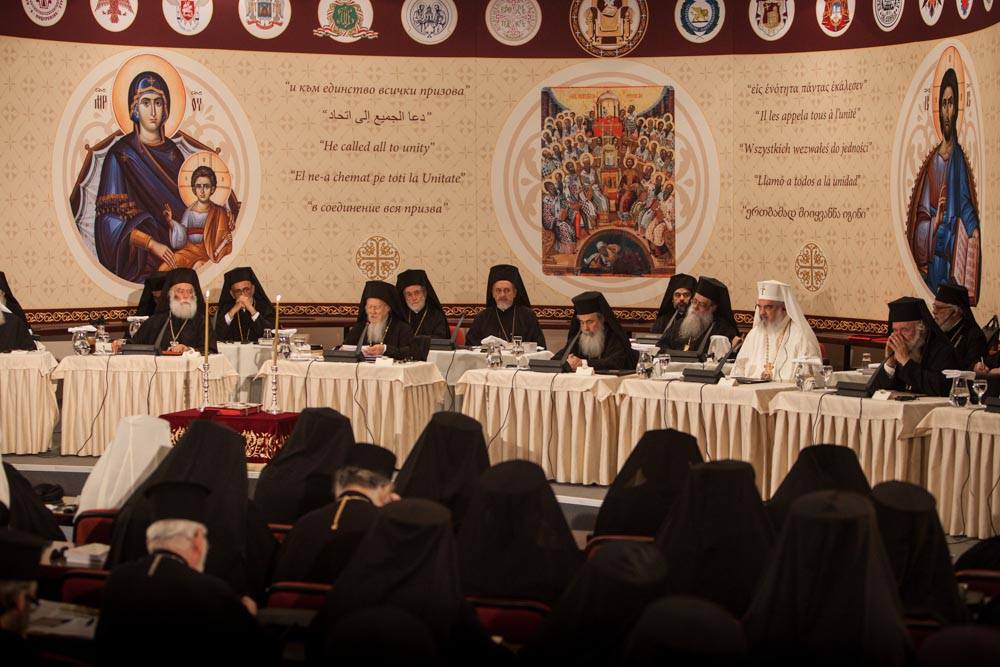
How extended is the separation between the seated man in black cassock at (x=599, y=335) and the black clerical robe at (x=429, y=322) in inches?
83.3

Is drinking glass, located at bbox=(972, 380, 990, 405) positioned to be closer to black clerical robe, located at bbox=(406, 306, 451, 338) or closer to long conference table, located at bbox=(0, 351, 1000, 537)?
long conference table, located at bbox=(0, 351, 1000, 537)

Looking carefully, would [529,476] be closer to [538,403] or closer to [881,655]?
[881,655]

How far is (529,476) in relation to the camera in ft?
18.4

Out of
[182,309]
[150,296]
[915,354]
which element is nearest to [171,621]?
[915,354]

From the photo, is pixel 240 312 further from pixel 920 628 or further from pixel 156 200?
pixel 920 628

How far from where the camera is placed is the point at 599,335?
10.5m

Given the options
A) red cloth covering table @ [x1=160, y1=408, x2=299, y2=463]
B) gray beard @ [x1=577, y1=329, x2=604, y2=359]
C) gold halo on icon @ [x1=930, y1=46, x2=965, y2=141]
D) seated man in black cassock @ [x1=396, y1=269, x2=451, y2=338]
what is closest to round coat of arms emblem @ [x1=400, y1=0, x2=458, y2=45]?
seated man in black cassock @ [x1=396, y1=269, x2=451, y2=338]

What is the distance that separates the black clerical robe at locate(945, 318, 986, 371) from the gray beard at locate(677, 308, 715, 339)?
2491 mm

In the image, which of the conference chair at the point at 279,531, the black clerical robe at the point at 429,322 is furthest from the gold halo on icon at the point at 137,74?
the conference chair at the point at 279,531

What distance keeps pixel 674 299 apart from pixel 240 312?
13.7 feet

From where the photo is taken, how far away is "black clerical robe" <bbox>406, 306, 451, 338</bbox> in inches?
488

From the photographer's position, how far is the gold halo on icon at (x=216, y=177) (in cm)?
1396

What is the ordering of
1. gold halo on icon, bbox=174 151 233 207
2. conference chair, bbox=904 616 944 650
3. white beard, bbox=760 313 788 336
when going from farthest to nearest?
gold halo on icon, bbox=174 151 233 207 → white beard, bbox=760 313 788 336 → conference chair, bbox=904 616 944 650

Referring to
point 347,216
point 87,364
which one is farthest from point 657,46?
point 87,364
